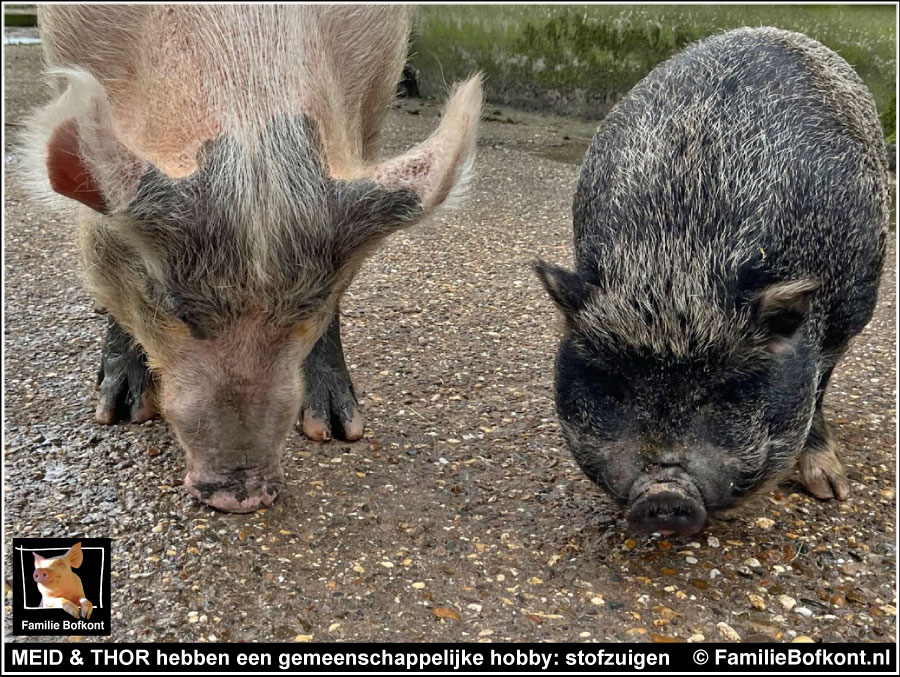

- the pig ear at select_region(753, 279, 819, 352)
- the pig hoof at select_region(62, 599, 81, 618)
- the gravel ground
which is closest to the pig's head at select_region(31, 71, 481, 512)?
the gravel ground

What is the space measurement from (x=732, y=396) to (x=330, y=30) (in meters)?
1.95

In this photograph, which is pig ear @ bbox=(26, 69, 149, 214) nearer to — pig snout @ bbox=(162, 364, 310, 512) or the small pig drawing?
pig snout @ bbox=(162, 364, 310, 512)

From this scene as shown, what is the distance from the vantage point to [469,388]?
4672mm

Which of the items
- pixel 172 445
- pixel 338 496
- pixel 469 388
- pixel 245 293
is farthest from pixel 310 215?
pixel 469 388

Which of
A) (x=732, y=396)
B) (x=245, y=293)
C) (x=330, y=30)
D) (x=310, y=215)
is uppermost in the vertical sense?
(x=330, y=30)

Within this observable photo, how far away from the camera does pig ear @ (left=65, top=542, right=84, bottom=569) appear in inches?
114

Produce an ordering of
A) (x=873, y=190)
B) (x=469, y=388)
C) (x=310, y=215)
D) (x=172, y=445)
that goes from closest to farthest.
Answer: (x=310, y=215)
(x=873, y=190)
(x=172, y=445)
(x=469, y=388)

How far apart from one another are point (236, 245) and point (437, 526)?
1338mm

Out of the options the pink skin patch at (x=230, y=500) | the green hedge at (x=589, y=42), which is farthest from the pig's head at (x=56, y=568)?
the green hedge at (x=589, y=42)

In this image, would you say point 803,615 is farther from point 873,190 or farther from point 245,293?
point 245,293

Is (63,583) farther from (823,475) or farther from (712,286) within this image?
(823,475)

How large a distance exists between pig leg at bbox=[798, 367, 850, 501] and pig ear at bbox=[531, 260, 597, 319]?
1.22m

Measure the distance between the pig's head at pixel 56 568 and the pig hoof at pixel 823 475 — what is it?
277cm

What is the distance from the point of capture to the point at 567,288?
314 centimetres
